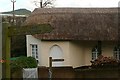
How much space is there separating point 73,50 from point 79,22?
190cm

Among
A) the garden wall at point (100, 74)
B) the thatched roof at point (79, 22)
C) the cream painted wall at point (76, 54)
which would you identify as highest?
the thatched roof at point (79, 22)

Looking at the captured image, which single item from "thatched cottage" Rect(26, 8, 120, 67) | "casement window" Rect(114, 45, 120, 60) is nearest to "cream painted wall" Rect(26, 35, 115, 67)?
"thatched cottage" Rect(26, 8, 120, 67)

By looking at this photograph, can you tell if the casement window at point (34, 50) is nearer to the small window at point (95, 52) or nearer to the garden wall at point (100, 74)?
the small window at point (95, 52)

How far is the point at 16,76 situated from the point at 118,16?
13794mm

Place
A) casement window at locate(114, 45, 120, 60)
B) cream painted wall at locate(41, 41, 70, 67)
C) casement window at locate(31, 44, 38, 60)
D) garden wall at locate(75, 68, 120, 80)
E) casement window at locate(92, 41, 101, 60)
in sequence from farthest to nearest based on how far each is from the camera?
casement window at locate(114, 45, 120, 60), casement window at locate(92, 41, 101, 60), casement window at locate(31, 44, 38, 60), cream painted wall at locate(41, 41, 70, 67), garden wall at locate(75, 68, 120, 80)

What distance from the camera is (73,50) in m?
24.2

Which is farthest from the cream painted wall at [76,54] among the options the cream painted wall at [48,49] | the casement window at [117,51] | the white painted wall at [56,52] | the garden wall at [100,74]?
the garden wall at [100,74]

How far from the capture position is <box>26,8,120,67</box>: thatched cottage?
77.6 feet

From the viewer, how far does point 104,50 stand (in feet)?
80.7

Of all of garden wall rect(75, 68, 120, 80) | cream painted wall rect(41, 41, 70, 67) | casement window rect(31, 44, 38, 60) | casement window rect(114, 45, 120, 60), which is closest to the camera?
garden wall rect(75, 68, 120, 80)

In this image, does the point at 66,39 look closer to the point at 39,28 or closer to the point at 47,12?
the point at 47,12

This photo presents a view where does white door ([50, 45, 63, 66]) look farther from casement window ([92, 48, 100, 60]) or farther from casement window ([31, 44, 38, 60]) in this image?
casement window ([92, 48, 100, 60])

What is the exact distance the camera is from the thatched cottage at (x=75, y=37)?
23.6 meters

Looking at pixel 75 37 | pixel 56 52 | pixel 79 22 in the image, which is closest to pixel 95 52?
pixel 75 37
